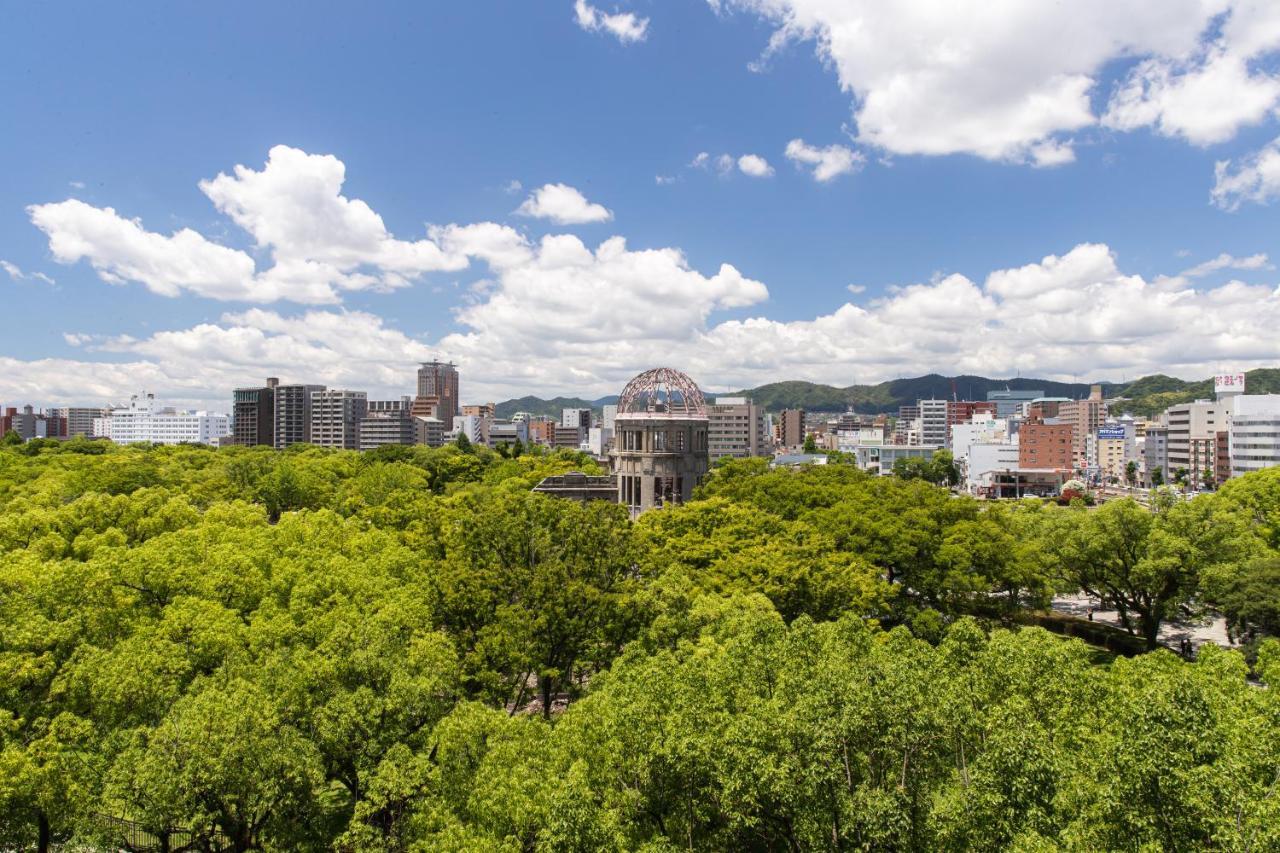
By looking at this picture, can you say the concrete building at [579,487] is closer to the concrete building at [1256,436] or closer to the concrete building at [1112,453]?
the concrete building at [1256,436]

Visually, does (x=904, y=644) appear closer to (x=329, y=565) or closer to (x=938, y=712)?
(x=938, y=712)

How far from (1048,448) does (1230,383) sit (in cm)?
3410

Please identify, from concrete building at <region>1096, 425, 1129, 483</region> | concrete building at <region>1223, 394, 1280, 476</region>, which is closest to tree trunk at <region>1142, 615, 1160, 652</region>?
concrete building at <region>1223, 394, 1280, 476</region>

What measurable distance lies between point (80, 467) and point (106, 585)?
54106 millimetres

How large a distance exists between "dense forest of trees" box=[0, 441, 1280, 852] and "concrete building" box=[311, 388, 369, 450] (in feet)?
490

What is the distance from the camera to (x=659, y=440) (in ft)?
200

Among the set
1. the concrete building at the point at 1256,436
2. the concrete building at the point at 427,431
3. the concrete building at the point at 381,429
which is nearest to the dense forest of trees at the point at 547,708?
the concrete building at the point at 1256,436

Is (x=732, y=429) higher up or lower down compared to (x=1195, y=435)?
higher up

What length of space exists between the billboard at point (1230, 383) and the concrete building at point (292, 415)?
194 m

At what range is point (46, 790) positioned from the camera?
1506 centimetres

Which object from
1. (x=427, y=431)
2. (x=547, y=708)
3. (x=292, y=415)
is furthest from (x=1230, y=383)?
(x=292, y=415)

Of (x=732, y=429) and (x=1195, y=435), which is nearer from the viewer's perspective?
(x=1195, y=435)

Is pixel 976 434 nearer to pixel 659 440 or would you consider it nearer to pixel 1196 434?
pixel 1196 434

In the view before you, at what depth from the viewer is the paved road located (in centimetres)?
4125
